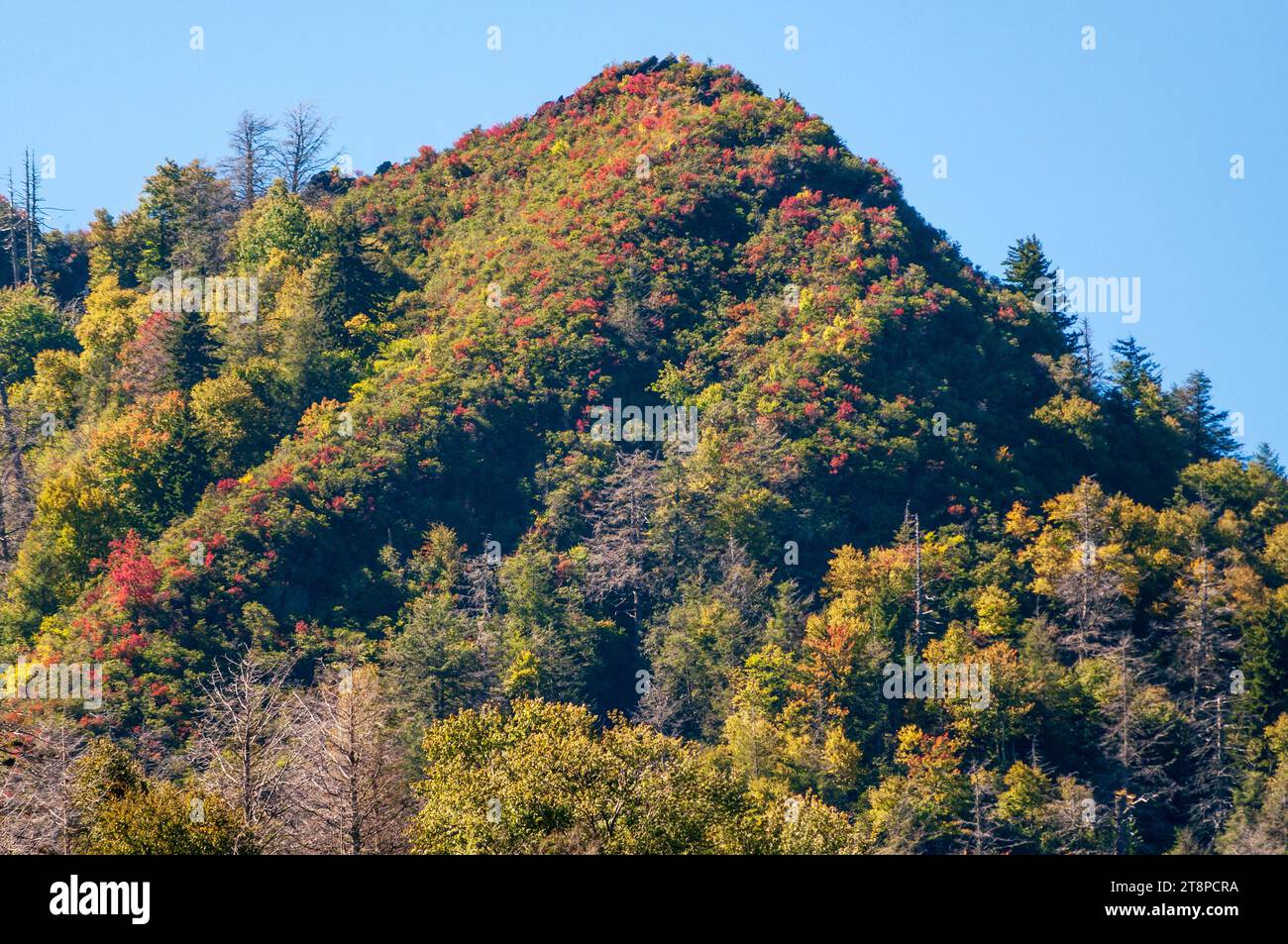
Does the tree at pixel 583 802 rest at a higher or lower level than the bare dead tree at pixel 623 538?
lower

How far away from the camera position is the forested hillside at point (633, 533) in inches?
2512

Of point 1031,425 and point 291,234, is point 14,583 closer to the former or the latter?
point 291,234

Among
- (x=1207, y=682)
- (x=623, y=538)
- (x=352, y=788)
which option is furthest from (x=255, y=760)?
(x=1207, y=682)

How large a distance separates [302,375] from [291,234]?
58.5 ft

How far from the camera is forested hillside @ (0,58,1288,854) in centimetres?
6381

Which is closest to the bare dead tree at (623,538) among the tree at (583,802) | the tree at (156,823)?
Result: the tree at (583,802)

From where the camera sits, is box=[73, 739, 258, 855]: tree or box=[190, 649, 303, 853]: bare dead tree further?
box=[190, 649, 303, 853]: bare dead tree

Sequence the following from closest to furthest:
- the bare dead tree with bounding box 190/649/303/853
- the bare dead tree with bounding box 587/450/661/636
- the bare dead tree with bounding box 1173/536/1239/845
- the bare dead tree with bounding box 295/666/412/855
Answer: the bare dead tree with bounding box 295/666/412/855 < the bare dead tree with bounding box 190/649/303/853 < the bare dead tree with bounding box 1173/536/1239/845 < the bare dead tree with bounding box 587/450/661/636

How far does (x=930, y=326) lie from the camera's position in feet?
360

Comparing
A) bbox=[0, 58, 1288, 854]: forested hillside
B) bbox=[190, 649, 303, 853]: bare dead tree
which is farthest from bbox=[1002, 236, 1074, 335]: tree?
bbox=[190, 649, 303, 853]: bare dead tree

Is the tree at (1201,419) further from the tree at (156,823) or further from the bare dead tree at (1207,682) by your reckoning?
the tree at (156,823)

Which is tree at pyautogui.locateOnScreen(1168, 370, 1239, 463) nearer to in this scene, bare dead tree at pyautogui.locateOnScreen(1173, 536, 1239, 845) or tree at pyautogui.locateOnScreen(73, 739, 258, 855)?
bare dead tree at pyautogui.locateOnScreen(1173, 536, 1239, 845)
